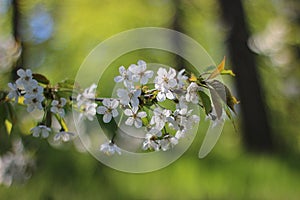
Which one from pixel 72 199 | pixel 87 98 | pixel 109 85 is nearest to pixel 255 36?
pixel 109 85

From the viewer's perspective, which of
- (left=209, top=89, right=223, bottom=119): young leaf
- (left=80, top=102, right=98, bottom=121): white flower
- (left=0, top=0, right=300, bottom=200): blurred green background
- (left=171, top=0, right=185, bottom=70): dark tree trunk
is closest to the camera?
(left=209, top=89, right=223, bottom=119): young leaf

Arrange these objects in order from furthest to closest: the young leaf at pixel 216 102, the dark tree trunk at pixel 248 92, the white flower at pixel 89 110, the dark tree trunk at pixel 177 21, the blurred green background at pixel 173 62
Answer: the dark tree trunk at pixel 177 21 → the dark tree trunk at pixel 248 92 → the blurred green background at pixel 173 62 → the white flower at pixel 89 110 → the young leaf at pixel 216 102

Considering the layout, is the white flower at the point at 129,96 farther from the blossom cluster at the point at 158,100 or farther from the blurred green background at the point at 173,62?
the blurred green background at the point at 173,62

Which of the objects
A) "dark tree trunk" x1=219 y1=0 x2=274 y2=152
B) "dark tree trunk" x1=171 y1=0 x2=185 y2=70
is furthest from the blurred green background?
"dark tree trunk" x1=219 y1=0 x2=274 y2=152

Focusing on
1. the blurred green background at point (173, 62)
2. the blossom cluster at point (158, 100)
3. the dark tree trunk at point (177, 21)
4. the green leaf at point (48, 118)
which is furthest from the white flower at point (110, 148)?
the dark tree trunk at point (177, 21)

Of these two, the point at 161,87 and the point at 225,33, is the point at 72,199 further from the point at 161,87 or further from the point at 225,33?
the point at 225,33

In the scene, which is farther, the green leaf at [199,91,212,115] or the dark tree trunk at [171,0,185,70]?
the dark tree trunk at [171,0,185,70]

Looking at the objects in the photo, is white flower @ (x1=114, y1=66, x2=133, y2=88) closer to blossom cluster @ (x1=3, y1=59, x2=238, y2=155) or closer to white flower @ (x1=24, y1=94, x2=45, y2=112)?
blossom cluster @ (x1=3, y1=59, x2=238, y2=155)
